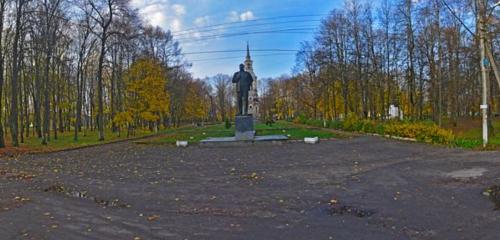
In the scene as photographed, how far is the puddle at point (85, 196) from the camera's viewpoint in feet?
27.3

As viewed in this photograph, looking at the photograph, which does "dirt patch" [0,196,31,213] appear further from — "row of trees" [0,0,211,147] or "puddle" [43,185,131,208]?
"row of trees" [0,0,211,147]

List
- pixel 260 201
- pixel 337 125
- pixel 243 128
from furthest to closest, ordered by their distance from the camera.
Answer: pixel 337 125, pixel 243 128, pixel 260 201

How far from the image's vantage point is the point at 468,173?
10.9 meters

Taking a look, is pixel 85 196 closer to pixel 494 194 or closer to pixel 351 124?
pixel 494 194

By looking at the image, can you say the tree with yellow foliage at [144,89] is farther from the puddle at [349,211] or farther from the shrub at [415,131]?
the puddle at [349,211]

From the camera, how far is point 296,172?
12328 mm

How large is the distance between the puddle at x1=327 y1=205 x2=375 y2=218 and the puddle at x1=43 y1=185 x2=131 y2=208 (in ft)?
12.4

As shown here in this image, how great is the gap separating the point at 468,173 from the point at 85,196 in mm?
9216

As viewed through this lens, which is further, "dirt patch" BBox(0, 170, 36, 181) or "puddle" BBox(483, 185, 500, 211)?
"dirt patch" BBox(0, 170, 36, 181)

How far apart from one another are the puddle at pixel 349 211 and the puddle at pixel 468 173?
442cm

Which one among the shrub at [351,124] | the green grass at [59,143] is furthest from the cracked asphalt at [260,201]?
the shrub at [351,124]

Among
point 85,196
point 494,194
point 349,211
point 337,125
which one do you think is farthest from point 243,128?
point 337,125

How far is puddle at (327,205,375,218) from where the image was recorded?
7030 millimetres

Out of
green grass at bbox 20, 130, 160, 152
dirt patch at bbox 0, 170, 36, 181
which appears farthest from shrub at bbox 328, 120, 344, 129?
dirt patch at bbox 0, 170, 36, 181
